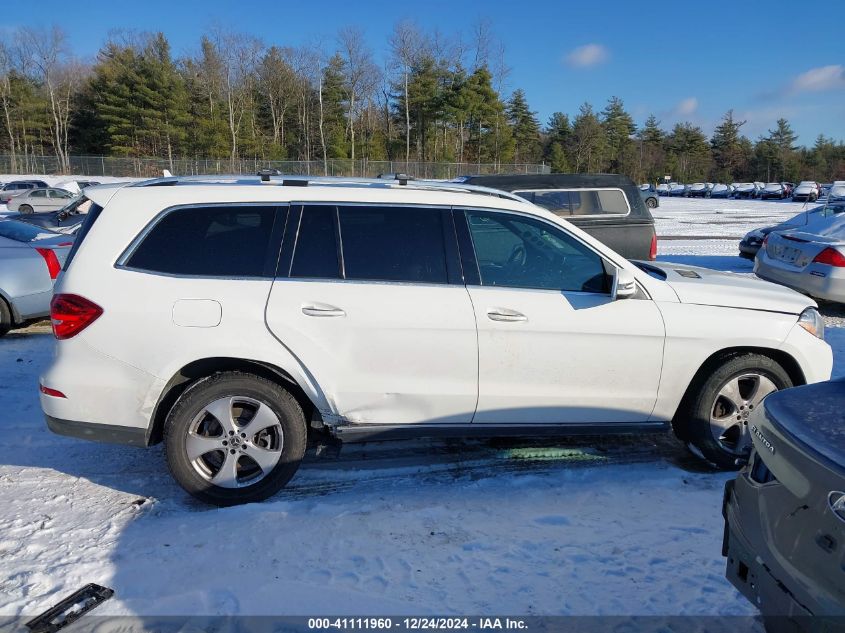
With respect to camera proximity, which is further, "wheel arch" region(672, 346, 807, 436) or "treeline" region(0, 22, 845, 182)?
"treeline" region(0, 22, 845, 182)

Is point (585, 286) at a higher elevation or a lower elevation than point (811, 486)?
higher

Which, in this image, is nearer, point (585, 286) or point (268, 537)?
point (268, 537)

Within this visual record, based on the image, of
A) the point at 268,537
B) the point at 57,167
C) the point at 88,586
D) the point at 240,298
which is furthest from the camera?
the point at 57,167

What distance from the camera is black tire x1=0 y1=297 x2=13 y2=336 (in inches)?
301

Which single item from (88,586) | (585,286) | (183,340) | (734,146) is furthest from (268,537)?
(734,146)

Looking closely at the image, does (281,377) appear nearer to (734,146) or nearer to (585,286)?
(585,286)

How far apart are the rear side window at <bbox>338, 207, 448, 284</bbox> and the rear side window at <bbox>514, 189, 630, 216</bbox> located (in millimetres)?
5745

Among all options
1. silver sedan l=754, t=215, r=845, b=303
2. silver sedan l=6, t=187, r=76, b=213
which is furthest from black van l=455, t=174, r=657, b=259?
silver sedan l=6, t=187, r=76, b=213

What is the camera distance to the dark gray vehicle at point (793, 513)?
1.95m

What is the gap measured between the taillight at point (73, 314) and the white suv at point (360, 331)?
0.01 meters

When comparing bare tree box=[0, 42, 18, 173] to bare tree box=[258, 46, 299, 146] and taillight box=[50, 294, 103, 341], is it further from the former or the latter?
taillight box=[50, 294, 103, 341]

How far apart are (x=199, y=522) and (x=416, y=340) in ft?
5.19

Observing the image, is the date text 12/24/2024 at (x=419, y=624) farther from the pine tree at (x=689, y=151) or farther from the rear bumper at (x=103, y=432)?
the pine tree at (x=689, y=151)

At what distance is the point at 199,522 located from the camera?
143 inches
